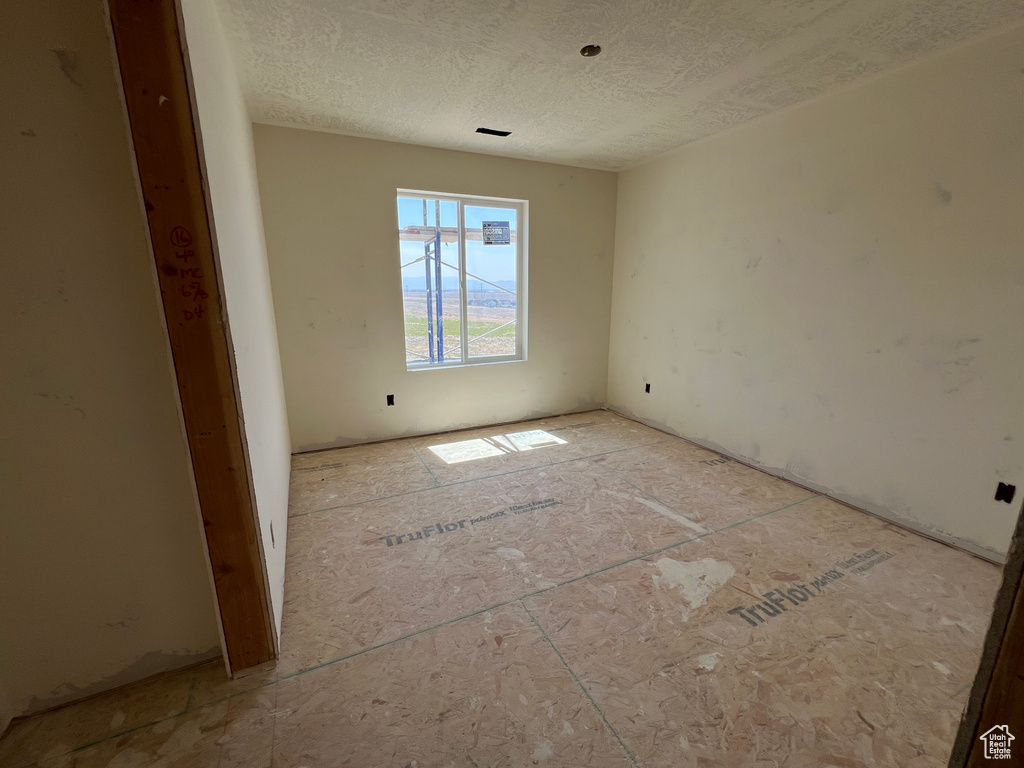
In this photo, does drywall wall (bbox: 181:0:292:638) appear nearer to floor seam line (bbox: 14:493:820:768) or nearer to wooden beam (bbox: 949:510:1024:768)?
floor seam line (bbox: 14:493:820:768)

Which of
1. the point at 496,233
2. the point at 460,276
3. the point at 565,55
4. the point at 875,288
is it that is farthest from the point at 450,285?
the point at 875,288

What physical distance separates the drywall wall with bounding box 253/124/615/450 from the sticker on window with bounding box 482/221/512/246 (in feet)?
0.84

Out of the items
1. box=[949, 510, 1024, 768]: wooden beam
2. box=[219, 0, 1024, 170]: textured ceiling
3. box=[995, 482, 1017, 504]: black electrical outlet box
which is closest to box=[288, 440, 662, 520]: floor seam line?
box=[995, 482, 1017, 504]: black electrical outlet box

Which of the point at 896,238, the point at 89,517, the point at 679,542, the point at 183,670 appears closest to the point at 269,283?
the point at 89,517

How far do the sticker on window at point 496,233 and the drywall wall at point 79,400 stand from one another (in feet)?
9.68

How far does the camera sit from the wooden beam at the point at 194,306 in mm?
1066

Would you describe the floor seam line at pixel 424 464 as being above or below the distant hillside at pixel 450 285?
below

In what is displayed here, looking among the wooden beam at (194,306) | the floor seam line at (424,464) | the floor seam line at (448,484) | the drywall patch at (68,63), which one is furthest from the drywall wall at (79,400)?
the floor seam line at (424,464)

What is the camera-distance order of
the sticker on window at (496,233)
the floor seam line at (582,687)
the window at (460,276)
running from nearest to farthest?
1. the floor seam line at (582,687)
2. the window at (460,276)
3. the sticker on window at (496,233)

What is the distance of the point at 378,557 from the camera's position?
2.16m

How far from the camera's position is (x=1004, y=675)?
53 cm
